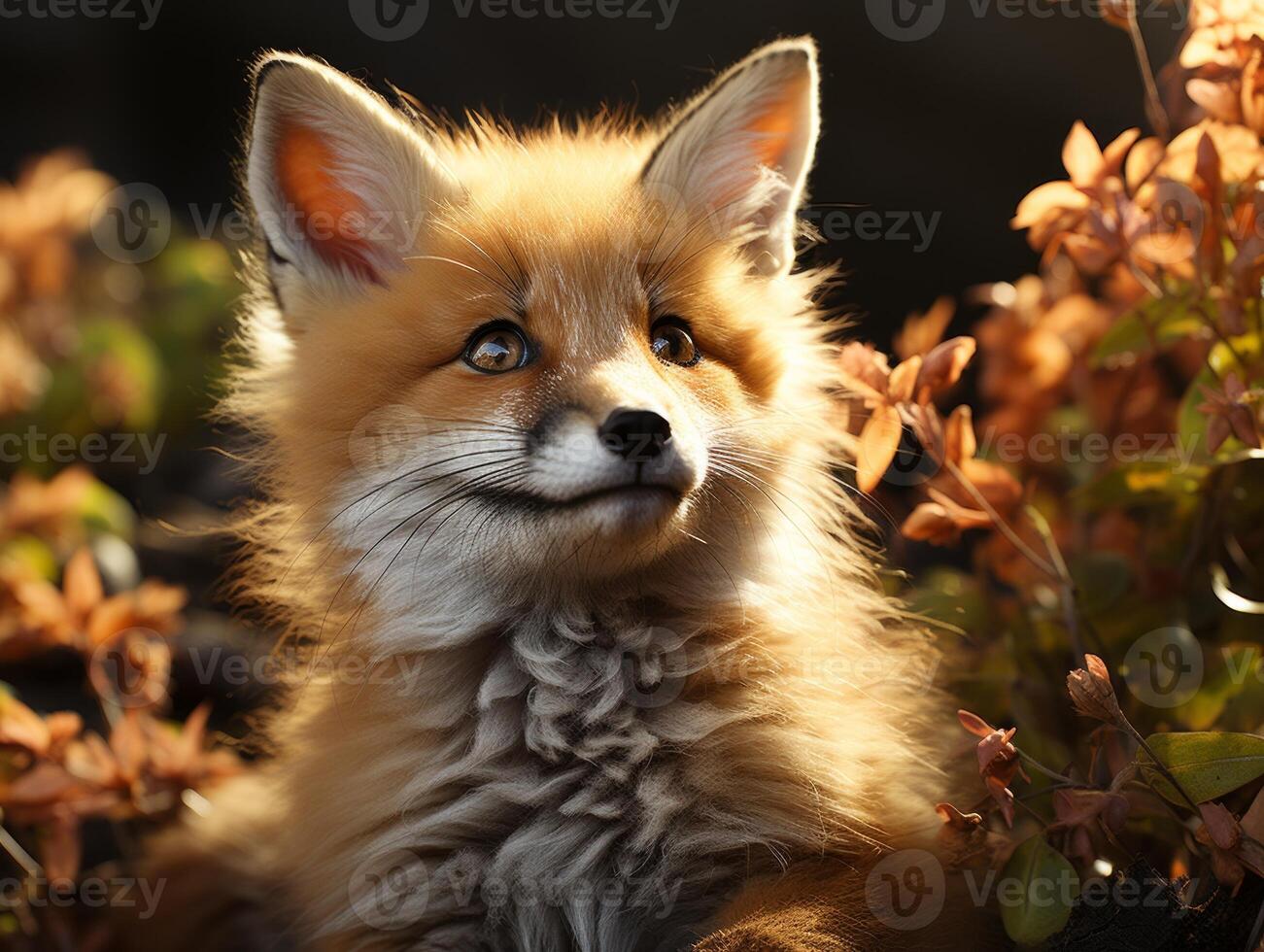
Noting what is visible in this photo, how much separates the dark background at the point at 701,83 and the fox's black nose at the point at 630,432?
238 cm

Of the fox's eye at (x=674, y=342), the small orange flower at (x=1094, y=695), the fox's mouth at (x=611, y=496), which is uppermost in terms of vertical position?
the fox's eye at (x=674, y=342)

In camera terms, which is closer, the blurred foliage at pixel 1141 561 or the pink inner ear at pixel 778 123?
the blurred foliage at pixel 1141 561

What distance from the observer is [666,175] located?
2.05m

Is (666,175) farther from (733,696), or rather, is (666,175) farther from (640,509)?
(733,696)

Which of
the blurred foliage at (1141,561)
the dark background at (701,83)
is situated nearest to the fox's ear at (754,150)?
the blurred foliage at (1141,561)

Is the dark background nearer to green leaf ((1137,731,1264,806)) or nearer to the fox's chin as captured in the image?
the fox's chin

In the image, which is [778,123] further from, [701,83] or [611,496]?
[701,83]

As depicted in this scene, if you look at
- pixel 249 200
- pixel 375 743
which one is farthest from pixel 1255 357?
pixel 249 200

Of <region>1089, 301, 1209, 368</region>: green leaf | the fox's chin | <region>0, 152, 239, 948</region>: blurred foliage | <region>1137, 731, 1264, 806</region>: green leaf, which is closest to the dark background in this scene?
<region>0, 152, 239, 948</region>: blurred foliage

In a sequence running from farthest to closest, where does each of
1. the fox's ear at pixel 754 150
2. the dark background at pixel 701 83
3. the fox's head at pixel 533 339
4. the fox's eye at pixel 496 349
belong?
the dark background at pixel 701 83 < the fox's ear at pixel 754 150 < the fox's eye at pixel 496 349 < the fox's head at pixel 533 339

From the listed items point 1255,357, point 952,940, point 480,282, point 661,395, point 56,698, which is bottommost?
point 56,698

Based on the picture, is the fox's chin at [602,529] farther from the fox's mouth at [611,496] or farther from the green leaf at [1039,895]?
the green leaf at [1039,895]

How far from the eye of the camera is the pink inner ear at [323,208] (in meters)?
2.00

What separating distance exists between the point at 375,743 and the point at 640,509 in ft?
1.74
